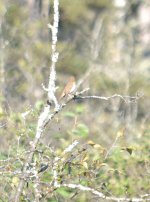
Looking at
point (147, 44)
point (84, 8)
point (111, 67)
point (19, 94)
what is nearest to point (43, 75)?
point (19, 94)

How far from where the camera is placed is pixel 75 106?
6473 mm

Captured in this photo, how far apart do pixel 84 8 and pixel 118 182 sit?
17.6 m

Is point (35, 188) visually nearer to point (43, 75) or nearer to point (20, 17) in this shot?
point (43, 75)

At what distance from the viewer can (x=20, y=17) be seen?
1015cm

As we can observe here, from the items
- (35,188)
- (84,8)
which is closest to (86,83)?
(35,188)

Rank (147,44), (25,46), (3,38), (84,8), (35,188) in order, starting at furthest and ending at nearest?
1. (147,44)
2. (84,8)
3. (25,46)
4. (3,38)
5. (35,188)

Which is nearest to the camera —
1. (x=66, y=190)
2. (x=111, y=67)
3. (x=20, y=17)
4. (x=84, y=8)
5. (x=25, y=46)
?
(x=66, y=190)

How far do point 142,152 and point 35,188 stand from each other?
220cm

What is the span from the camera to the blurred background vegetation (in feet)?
11.4

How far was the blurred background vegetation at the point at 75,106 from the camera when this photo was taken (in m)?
3.48

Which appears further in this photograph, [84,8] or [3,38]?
[84,8]

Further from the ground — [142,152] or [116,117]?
[116,117]

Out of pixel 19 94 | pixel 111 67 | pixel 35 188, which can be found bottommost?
pixel 35 188

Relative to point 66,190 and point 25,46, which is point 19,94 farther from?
point 66,190
